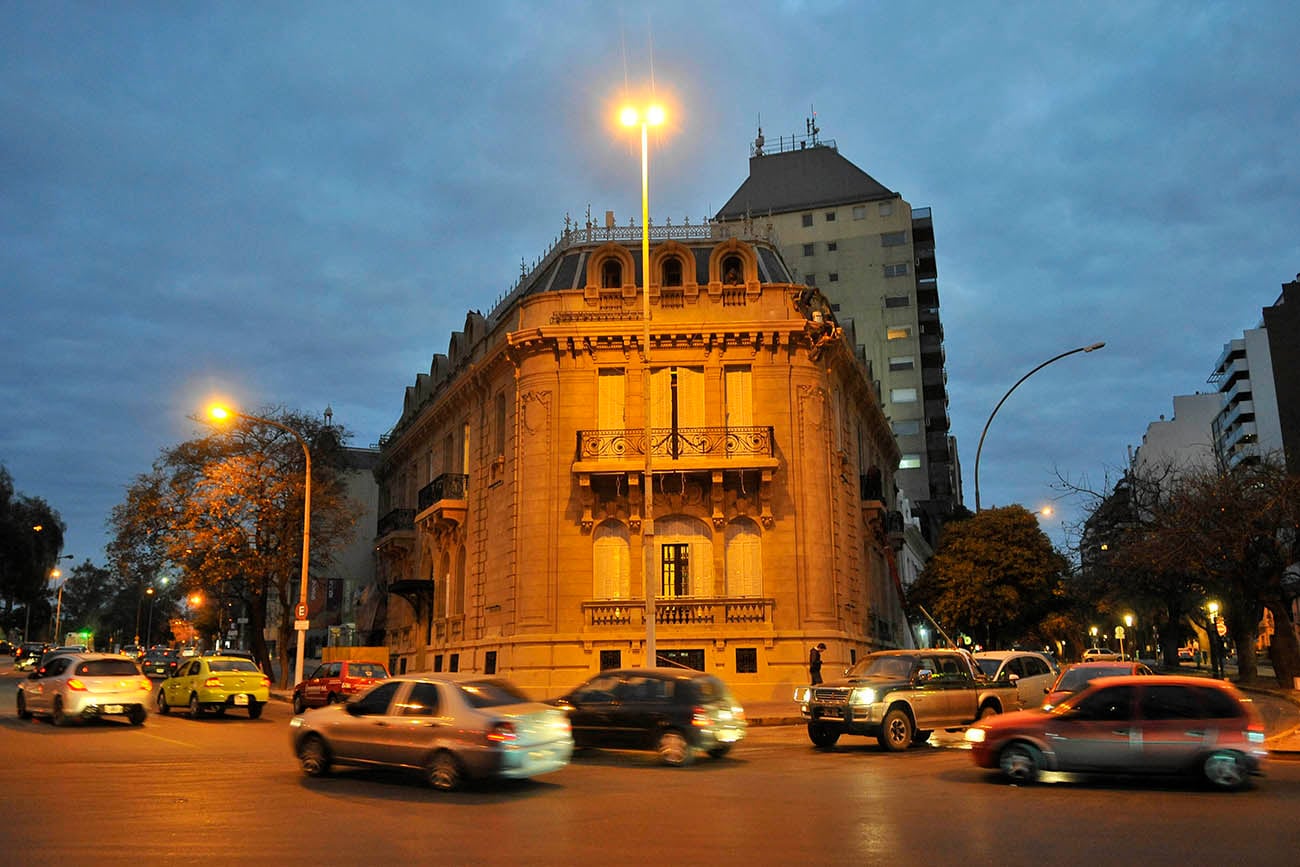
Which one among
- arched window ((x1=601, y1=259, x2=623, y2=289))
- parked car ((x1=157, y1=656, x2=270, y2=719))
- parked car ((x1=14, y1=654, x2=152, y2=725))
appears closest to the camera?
parked car ((x1=14, y1=654, x2=152, y2=725))

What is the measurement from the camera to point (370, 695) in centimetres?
1365

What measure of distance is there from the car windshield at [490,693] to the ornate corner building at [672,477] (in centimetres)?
1597

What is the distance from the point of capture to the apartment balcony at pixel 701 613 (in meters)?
30.2

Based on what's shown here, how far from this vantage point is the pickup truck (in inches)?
707

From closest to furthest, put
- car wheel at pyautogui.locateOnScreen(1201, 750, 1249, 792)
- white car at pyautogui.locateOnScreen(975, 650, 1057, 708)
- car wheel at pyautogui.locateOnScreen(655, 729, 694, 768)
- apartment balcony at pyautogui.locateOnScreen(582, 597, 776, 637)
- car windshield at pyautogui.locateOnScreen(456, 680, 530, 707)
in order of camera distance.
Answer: car wheel at pyautogui.locateOnScreen(1201, 750, 1249, 792) < car windshield at pyautogui.locateOnScreen(456, 680, 530, 707) < car wheel at pyautogui.locateOnScreen(655, 729, 694, 768) < white car at pyautogui.locateOnScreen(975, 650, 1057, 708) < apartment balcony at pyautogui.locateOnScreen(582, 597, 776, 637)

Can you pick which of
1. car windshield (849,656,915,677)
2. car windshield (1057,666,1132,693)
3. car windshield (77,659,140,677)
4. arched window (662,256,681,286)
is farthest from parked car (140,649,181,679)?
car windshield (1057,666,1132,693)

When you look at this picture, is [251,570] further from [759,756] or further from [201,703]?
[759,756]

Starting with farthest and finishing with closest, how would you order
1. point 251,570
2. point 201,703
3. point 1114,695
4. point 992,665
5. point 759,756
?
point 251,570 < point 201,703 < point 992,665 < point 759,756 < point 1114,695

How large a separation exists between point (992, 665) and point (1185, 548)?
43.6 ft

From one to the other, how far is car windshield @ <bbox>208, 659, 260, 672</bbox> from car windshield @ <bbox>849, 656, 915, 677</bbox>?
15.2 metres

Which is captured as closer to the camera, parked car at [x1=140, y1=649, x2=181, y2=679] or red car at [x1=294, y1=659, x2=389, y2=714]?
red car at [x1=294, y1=659, x2=389, y2=714]

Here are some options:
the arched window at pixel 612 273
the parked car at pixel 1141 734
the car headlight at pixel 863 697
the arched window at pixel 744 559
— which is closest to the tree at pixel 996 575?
the arched window at pixel 744 559

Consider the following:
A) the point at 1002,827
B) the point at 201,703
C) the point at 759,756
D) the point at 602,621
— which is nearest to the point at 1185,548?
the point at 602,621

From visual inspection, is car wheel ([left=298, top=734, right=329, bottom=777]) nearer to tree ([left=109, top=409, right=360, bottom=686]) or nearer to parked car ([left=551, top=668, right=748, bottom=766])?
parked car ([left=551, top=668, right=748, bottom=766])
